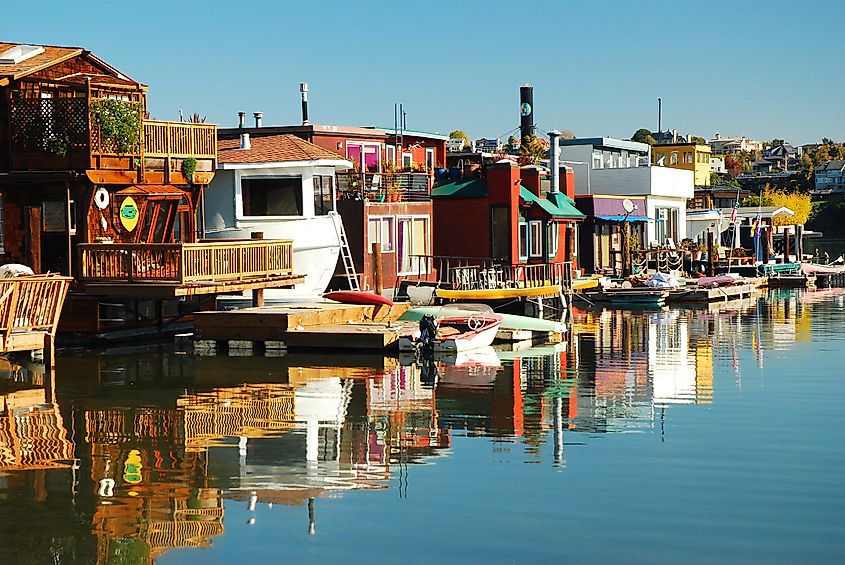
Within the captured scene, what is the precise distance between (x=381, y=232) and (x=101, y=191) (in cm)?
1308

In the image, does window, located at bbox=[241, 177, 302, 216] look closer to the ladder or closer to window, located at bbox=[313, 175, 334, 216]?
window, located at bbox=[313, 175, 334, 216]

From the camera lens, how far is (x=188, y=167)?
3591 cm

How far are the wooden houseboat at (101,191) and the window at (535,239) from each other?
59.1 feet

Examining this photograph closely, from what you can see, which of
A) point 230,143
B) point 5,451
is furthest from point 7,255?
point 5,451

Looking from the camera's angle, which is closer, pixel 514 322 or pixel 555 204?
pixel 514 322

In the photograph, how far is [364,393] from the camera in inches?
1061

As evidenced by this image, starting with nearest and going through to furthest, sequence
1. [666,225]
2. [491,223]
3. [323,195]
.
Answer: [323,195] < [491,223] < [666,225]

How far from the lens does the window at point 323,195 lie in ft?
137

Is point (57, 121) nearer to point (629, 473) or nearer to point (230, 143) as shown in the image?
point (230, 143)

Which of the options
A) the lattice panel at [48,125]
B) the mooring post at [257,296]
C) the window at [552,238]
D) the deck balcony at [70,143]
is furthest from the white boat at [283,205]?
the window at [552,238]

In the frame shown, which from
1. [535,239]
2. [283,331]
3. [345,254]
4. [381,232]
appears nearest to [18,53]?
[283,331]

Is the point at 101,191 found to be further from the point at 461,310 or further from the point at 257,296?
the point at 461,310

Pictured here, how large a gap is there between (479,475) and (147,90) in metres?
20.8

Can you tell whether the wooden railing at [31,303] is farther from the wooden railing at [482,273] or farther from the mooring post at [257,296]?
the wooden railing at [482,273]
